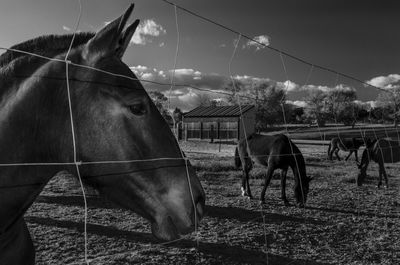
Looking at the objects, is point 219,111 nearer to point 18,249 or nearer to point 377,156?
point 377,156

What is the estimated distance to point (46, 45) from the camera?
178 centimetres

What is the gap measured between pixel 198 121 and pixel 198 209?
32.2 metres

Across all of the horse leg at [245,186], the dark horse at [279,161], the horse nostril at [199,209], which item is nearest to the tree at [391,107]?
the dark horse at [279,161]

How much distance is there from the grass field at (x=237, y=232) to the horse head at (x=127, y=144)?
8.10 ft

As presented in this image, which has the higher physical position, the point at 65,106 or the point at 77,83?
the point at 77,83

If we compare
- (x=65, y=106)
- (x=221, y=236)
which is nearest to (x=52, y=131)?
(x=65, y=106)

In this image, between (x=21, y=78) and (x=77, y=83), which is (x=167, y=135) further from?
(x=21, y=78)

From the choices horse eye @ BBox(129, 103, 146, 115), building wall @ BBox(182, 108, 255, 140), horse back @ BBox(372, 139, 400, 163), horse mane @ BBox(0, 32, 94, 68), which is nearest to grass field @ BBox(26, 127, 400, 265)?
horse eye @ BBox(129, 103, 146, 115)

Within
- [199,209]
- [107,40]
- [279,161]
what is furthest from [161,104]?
[199,209]

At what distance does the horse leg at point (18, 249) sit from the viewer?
1795 millimetres

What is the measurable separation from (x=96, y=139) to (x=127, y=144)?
0.47 feet

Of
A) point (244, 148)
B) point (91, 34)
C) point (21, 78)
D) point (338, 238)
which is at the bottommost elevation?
point (338, 238)

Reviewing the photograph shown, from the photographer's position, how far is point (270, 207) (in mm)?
8133

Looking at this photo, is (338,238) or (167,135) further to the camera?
(338,238)
